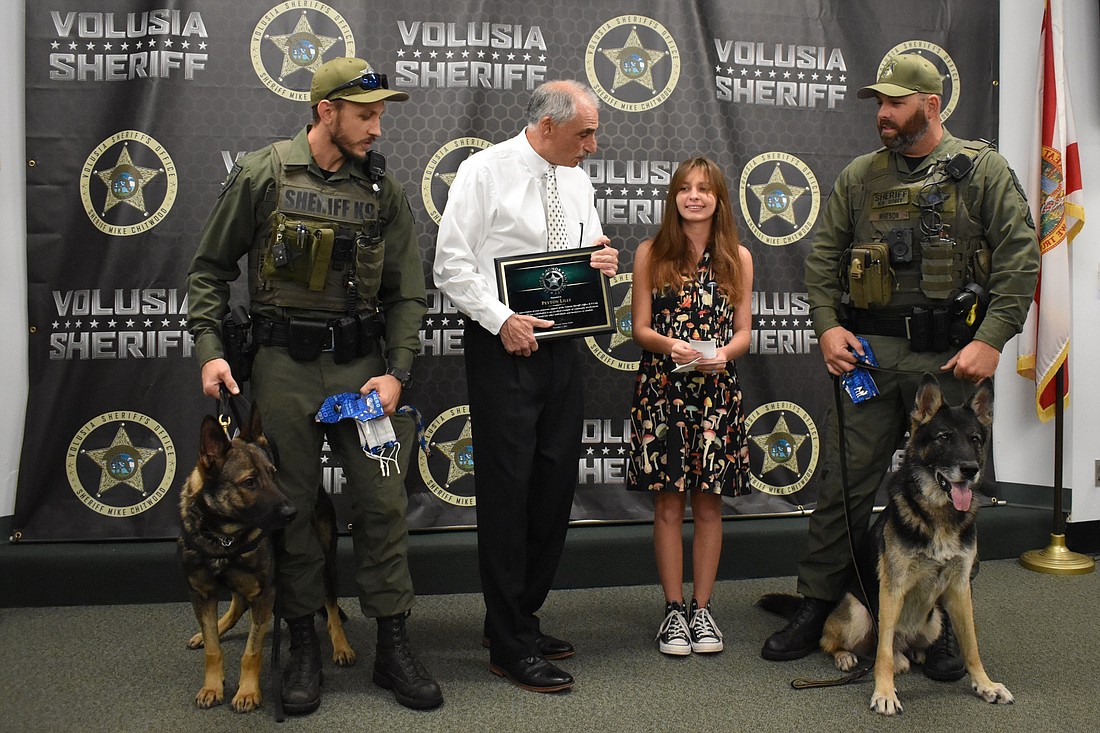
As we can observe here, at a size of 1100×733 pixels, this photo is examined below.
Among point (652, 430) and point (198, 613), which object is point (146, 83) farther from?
point (652, 430)

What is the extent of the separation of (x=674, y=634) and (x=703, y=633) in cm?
12

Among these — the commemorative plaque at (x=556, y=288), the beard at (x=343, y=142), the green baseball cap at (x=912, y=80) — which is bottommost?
the commemorative plaque at (x=556, y=288)

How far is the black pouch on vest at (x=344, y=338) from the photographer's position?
3.09 meters

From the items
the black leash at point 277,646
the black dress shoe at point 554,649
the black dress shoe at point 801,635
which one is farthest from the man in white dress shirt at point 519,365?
the black dress shoe at point 801,635

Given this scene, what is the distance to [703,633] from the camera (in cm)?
353

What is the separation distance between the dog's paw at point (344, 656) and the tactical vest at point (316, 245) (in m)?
1.35

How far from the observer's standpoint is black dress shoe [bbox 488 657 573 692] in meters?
3.18

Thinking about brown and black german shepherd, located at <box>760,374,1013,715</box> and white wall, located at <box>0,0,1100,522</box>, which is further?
white wall, located at <box>0,0,1100,522</box>

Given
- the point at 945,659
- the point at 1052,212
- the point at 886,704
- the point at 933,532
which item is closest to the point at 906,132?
the point at 933,532

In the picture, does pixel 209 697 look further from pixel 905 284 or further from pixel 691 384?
pixel 905 284

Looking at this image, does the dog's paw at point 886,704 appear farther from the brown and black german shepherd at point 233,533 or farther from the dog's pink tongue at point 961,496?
the brown and black german shepherd at point 233,533

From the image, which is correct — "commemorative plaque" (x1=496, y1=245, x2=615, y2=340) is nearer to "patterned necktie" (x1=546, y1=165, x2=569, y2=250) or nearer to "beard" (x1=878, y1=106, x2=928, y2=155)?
"patterned necktie" (x1=546, y1=165, x2=569, y2=250)

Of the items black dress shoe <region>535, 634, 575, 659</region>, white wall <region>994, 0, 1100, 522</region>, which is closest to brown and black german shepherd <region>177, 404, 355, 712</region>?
black dress shoe <region>535, 634, 575, 659</region>

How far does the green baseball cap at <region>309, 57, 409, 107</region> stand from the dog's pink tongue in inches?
92.0
